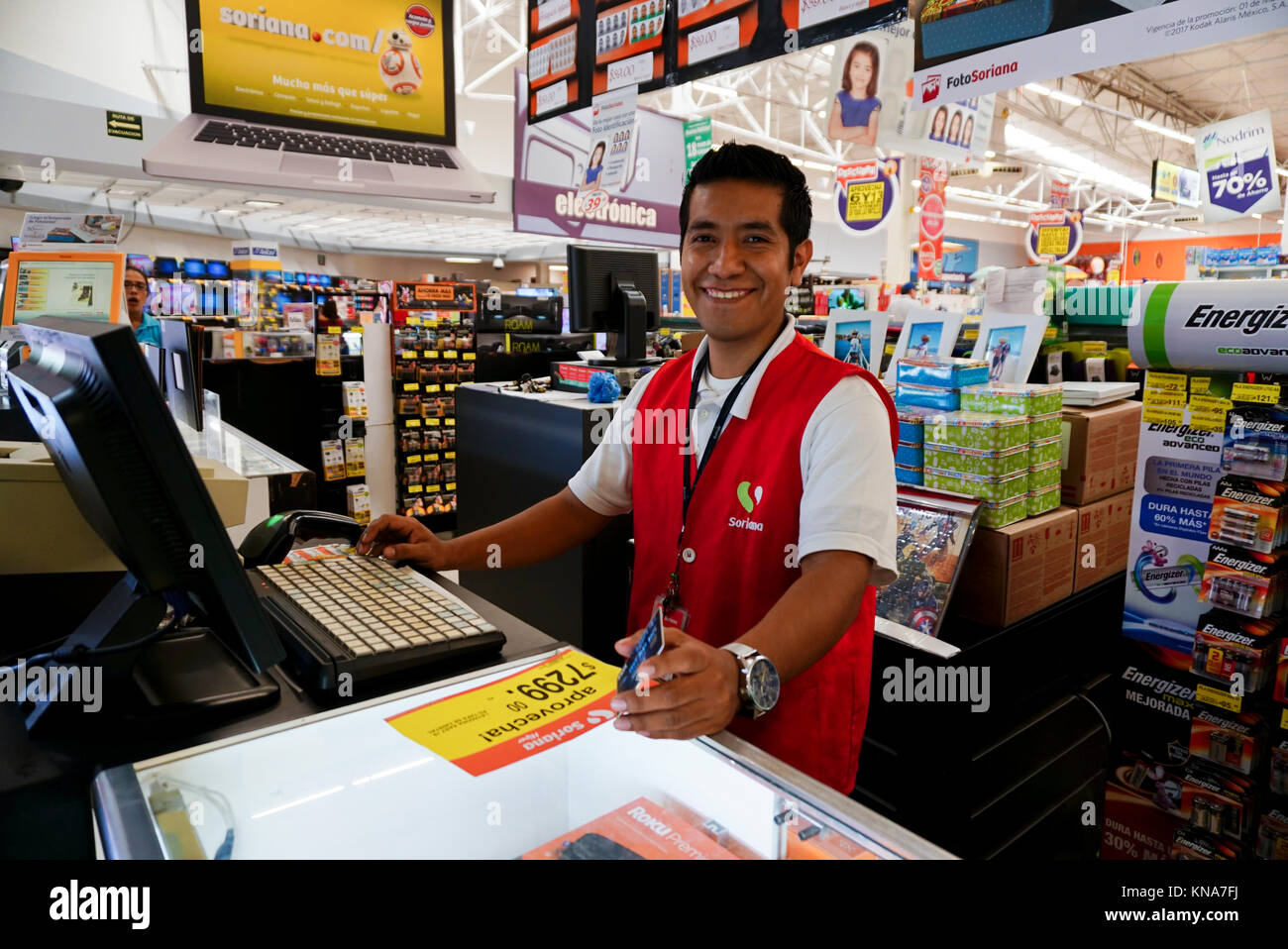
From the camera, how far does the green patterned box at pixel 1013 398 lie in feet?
7.53

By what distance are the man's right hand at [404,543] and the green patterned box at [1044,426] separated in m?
1.68

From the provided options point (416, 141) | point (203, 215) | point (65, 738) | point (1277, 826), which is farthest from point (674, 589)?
point (203, 215)

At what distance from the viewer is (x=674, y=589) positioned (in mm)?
1621

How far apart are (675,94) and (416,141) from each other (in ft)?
20.1

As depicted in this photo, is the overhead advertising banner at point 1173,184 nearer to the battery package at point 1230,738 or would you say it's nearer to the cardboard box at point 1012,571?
the cardboard box at point 1012,571

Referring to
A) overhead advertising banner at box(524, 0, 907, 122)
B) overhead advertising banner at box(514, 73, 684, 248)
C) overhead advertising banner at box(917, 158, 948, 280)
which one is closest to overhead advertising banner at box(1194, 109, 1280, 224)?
overhead advertising banner at box(917, 158, 948, 280)

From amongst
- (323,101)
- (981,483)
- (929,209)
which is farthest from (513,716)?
(929,209)

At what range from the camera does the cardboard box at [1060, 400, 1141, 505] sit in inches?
99.4

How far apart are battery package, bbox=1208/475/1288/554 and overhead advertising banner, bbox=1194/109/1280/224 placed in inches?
253

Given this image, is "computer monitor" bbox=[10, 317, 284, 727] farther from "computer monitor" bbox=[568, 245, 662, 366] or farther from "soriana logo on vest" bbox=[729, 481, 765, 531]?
"computer monitor" bbox=[568, 245, 662, 366]

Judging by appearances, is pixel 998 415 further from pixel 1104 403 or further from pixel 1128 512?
pixel 1128 512

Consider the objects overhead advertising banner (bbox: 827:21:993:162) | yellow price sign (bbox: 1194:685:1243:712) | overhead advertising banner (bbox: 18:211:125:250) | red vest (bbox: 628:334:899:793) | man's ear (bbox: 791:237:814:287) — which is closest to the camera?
red vest (bbox: 628:334:899:793)

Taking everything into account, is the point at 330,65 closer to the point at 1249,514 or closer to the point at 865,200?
the point at 865,200

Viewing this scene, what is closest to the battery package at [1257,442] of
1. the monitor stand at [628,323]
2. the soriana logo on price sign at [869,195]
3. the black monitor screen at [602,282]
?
the monitor stand at [628,323]
